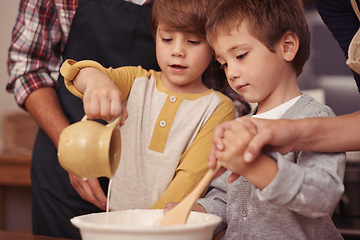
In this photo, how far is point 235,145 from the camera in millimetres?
733

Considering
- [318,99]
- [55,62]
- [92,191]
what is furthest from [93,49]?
[318,99]

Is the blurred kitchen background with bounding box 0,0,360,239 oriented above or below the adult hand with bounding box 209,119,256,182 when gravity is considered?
below

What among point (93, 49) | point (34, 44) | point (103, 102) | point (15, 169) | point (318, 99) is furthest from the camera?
point (15, 169)

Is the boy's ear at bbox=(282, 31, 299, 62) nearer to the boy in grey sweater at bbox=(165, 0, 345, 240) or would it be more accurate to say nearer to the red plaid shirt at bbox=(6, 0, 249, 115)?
the boy in grey sweater at bbox=(165, 0, 345, 240)

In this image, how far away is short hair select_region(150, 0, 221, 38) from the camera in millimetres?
1214

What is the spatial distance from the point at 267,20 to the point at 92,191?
0.70m

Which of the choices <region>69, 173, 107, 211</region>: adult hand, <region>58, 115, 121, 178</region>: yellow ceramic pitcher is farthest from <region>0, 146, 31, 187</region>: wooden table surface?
<region>58, 115, 121, 178</region>: yellow ceramic pitcher

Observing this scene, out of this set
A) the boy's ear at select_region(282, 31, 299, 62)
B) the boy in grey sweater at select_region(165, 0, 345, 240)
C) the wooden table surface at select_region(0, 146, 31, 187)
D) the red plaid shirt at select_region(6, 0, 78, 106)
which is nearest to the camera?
the boy in grey sweater at select_region(165, 0, 345, 240)

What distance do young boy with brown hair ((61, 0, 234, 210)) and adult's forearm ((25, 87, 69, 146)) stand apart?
289 mm

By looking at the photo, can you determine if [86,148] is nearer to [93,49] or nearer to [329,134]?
[329,134]

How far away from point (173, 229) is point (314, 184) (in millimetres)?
275

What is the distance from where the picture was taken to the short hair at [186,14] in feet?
3.98

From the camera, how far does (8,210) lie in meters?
3.17

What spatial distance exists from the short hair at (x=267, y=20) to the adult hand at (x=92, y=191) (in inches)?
21.4
